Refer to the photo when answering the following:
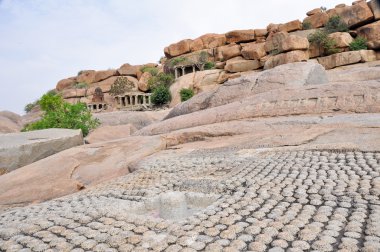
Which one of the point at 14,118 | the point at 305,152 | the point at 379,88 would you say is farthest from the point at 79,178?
the point at 14,118

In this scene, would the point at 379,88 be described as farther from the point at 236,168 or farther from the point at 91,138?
the point at 91,138

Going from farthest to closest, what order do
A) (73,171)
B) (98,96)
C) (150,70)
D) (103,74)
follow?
1. (103,74)
2. (150,70)
3. (98,96)
4. (73,171)

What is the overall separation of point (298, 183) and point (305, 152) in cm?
169

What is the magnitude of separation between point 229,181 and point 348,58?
22.8m

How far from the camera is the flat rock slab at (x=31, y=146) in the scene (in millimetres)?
7344

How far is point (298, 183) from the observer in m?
3.54

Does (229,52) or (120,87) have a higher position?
(229,52)

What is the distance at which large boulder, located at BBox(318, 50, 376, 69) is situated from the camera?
884 inches

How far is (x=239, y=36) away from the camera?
32.6 m

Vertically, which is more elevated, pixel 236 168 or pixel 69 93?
pixel 69 93

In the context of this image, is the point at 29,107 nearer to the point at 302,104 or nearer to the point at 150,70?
the point at 150,70

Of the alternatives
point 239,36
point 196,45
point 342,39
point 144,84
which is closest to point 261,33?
point 239,36

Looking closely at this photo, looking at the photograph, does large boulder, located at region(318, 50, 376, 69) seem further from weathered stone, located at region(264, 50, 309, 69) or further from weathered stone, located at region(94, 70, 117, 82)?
weathered stone, located at region(94, 70, 117, 82)

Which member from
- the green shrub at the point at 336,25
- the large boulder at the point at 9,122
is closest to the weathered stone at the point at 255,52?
the green shrub at the point at 336,25
